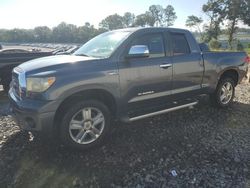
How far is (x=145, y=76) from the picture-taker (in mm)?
4234

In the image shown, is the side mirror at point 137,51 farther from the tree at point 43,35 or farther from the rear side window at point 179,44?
the tree at point 43,35

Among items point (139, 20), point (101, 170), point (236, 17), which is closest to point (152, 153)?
point (101, 170)

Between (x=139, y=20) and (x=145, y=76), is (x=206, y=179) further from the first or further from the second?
(x=139, y=20)

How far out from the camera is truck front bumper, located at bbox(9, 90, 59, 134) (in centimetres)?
337

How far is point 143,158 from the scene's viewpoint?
3691 mm

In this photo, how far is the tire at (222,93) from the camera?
5.78m

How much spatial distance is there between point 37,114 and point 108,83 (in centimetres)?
112

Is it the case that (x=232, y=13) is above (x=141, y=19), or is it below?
below

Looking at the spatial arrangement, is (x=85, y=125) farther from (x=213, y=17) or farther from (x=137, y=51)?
(x=213, y=17)

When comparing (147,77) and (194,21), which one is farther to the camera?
(194,21)

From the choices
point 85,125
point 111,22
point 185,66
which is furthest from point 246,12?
point 85,125

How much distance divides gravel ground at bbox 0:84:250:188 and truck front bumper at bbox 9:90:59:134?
522 millimetres

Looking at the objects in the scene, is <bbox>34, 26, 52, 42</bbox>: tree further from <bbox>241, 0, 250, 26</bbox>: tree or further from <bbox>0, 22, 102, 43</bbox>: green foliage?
<bbox>241, 0, 250, 26</bbox>: tree

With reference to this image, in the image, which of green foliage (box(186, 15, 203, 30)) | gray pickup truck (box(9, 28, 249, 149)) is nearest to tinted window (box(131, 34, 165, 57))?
gray pickup truck (box(9, 28, 249, 149))
